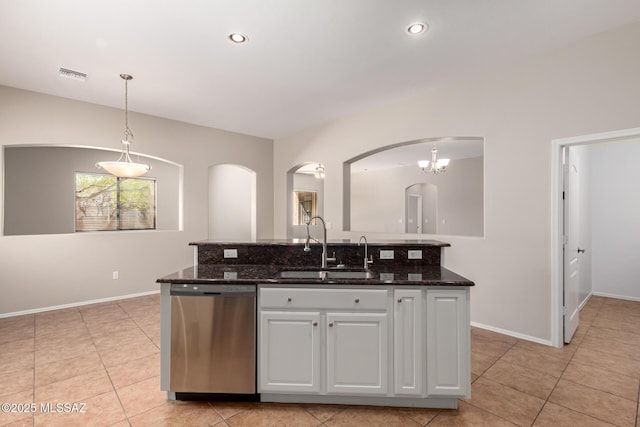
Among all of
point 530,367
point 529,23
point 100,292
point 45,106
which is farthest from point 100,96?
point 530,367

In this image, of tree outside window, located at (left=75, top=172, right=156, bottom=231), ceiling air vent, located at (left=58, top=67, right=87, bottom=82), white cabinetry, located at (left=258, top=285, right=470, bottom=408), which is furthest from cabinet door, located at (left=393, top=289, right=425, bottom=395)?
tree outside window, located at (left=75, top=172, right=156, bottom=231)

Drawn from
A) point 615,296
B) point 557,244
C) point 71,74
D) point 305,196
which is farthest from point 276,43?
point 305,196

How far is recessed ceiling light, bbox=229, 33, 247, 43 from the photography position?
272cm

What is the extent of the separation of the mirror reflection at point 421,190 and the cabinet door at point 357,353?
4.36 metres

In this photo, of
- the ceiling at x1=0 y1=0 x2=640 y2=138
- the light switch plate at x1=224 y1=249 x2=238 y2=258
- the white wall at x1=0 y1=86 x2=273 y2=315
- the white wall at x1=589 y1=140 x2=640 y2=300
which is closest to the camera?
the ceiling at x1=0 y1=0 x2=640 y2=138

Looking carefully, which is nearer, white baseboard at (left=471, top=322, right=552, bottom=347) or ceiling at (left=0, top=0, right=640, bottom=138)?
ceiling at (left=0, top=0, right=640, bottom=138)

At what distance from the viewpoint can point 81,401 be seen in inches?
86.0

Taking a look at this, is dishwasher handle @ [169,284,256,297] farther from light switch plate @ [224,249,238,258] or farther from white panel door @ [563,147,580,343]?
white panel door @ [563,147,580,343]

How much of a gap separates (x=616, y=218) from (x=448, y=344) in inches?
190

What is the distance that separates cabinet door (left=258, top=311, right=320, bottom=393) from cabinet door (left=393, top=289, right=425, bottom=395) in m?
0.53

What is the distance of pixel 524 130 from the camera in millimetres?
3232

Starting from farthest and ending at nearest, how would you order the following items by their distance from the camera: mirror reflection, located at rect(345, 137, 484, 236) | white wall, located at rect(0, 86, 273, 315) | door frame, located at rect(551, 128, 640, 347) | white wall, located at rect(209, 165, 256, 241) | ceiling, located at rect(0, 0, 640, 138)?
mirror reflection, located at rect(345, 137, 484, 236)
white wall, located at rect(209, 165, 256, 241)
white wall, located at rect(0, 86, 273, 315)
door frame, located at rect(551, 128, 640, 347)
ceiling, located at rect(0, 0, 640, 138)

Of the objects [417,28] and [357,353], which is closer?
[357,353]

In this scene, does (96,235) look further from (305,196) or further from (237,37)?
(305,196)
